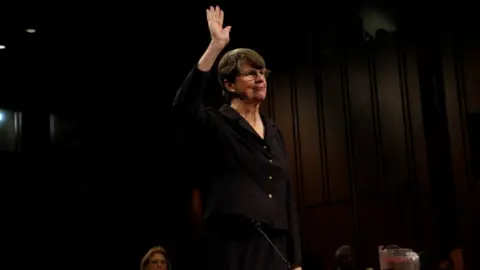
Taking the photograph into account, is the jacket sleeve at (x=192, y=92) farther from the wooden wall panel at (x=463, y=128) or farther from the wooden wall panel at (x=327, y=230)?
the wooden wall panel at (x=327, y=230)

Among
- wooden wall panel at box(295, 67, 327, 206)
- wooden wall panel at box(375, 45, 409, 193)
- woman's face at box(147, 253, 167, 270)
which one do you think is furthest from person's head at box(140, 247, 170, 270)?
wooden wall panel at box(375, 45, 409, 193)

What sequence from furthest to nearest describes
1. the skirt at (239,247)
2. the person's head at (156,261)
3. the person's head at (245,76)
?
the person's head at (156,261), the person's head at (245,76), the skirt at (239,247)

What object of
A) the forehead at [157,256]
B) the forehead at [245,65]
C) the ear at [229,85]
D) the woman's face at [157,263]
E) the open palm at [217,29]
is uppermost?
the open palm at [217,29]

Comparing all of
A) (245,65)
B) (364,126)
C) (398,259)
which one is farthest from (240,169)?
(364,126)

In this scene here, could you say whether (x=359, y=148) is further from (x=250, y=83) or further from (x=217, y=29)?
(x=217, y=29)

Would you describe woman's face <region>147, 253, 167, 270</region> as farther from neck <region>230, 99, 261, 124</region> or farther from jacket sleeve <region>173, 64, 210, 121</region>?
jacket sleeve <region>173, 64, 210, 121</region>

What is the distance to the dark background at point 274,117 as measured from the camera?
5.74m

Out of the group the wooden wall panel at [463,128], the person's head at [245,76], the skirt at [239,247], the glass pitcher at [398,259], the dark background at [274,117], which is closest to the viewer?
the skirt at [239,247]

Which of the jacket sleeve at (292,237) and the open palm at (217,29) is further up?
the open palm at (217,29)

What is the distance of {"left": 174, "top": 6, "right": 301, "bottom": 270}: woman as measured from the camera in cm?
181

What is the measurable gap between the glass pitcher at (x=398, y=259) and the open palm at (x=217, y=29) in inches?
28.6

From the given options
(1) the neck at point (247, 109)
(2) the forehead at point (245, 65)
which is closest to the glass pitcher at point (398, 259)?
(1) the neck at point (247, 109)

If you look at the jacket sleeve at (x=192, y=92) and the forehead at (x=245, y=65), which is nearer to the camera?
the jacket sleeve at (x=192, y=92)

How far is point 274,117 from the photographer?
6852mm
